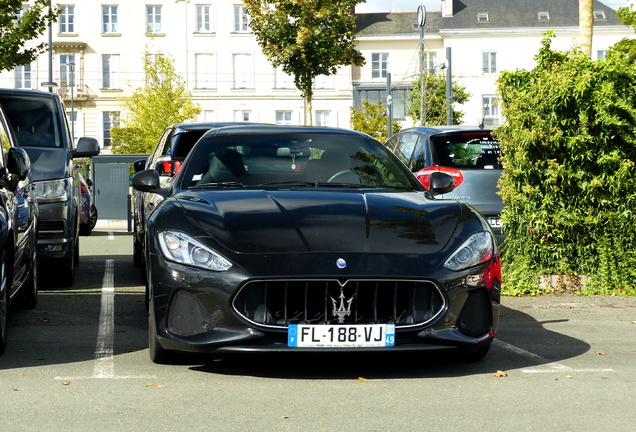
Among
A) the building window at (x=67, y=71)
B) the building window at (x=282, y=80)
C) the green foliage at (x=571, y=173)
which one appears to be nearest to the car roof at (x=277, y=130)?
the green foliage at (x=571, y=173)

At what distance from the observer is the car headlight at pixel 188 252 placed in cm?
535

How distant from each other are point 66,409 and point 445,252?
2.17 m

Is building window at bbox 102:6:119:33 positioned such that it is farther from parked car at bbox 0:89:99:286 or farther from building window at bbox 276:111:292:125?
parked car at bbox 0:89:99:286

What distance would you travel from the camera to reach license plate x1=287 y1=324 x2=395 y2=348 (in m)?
5.25

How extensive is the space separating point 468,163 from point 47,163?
4361mm

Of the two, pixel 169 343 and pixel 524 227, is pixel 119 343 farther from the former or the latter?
pixel 524 227

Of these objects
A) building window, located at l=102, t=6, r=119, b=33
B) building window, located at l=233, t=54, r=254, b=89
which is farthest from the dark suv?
building window, located at l=102, t=6, r=119, b=33

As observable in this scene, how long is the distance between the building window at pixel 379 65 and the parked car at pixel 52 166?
58.8m

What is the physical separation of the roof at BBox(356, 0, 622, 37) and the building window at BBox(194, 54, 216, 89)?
11605mm

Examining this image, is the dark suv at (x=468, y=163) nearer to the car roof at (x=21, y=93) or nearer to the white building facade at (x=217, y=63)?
the car roof at (x=21, y=93)

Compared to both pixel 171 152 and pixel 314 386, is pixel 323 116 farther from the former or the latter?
pixel 314 386

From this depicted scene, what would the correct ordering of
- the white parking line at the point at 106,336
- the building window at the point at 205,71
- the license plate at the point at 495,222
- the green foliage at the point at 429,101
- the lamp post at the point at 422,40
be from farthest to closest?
the building window at the point at 205,71
the green foliage at the point at 429,101
the lamp post at the point at 422,40
the license plate at the point at 495,222
the white parking line at the point at 106,336

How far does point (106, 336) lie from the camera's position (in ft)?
23.1

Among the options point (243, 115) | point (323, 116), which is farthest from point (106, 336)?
point (323, 116)
